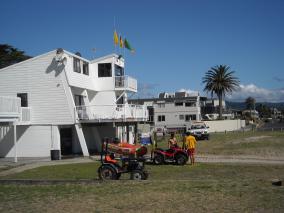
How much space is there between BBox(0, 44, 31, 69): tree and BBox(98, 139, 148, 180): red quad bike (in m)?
43.9

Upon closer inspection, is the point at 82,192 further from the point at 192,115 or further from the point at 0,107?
the point at 192,115

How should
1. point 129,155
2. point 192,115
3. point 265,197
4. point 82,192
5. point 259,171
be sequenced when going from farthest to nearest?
1. point 192,115
2. point 259,171
3. point 129,155
4. point 82,192
5. point 265,197

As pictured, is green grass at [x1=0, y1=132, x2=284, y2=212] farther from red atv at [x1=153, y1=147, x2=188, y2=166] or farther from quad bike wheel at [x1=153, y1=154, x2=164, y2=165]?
quad bike wheel at [x1=153, y1=154, x2=164, y2=165]

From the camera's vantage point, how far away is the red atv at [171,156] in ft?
72.3

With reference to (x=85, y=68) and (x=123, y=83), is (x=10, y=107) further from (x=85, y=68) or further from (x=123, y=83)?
(x=123, y=83)

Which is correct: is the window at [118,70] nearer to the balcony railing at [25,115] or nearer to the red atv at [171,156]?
the balcony railing at [25,115]

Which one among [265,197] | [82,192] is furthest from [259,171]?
[82,192]

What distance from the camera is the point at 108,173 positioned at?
15.1m

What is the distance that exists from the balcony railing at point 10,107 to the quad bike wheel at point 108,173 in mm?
13309

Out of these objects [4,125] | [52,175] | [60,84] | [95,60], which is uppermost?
[95,60]

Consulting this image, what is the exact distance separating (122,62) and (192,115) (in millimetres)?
36739

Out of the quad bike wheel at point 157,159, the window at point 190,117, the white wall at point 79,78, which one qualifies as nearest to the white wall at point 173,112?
the window at point 190,117

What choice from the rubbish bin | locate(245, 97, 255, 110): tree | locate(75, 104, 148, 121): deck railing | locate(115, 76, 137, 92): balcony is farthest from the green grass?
locate(245, 97, 255, 110): tree

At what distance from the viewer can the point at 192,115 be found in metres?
72.6
